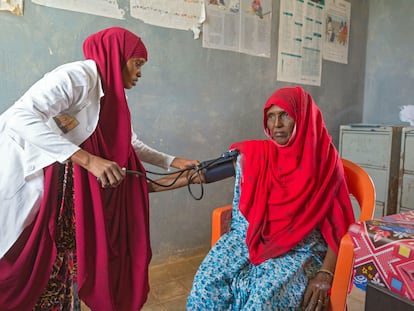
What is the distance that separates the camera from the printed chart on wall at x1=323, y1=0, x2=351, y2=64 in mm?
3006

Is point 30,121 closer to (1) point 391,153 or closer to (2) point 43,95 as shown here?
(2) point 43,95

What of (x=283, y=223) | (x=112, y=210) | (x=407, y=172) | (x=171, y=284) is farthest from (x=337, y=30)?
(x=112, y=210)

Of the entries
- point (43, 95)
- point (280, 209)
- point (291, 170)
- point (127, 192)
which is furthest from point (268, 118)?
point (43, 95)

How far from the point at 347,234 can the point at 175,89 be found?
1.44m

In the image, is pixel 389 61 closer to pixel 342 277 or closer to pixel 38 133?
pixel 342 277

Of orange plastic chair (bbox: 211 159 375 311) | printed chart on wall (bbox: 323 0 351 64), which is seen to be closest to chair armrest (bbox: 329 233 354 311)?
orange plastic chair (bbox: 211 159 375 311)

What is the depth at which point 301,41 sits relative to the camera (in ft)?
9.23

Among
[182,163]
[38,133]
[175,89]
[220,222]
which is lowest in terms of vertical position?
[220,222]

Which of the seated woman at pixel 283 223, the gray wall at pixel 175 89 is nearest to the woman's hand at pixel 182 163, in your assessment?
the seated woman at pixel 283 223

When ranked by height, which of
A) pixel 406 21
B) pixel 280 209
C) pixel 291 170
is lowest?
pixel 280 209

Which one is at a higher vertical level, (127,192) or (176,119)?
(176,119)

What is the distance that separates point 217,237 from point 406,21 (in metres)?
2.92

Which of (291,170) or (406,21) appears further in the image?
(406,21)

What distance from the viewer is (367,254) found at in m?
0.80
